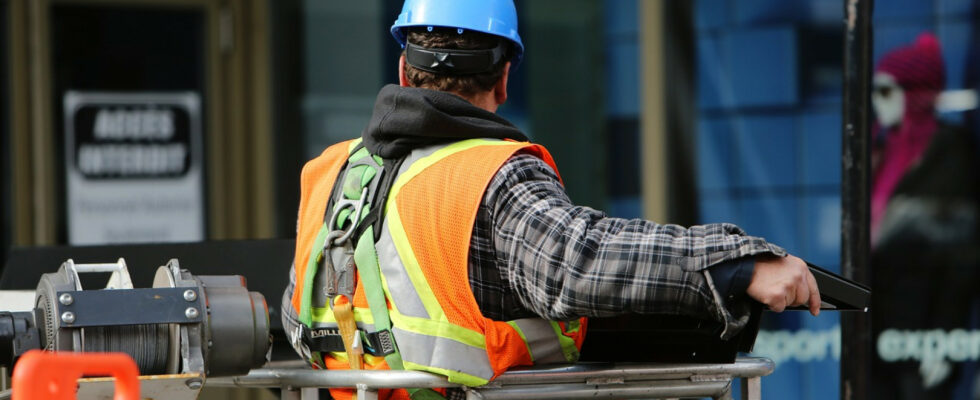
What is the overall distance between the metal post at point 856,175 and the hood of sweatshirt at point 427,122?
912 mm

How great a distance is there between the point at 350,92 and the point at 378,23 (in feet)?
1.38

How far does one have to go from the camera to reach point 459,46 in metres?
2.79

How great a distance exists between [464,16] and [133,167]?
436cm

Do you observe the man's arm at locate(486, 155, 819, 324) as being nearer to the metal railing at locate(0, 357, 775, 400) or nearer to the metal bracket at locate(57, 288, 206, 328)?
the metal railing at locate(0, 357, 775, 400)

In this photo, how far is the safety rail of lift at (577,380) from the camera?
2520 mm

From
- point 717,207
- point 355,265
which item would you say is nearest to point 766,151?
point 717,207

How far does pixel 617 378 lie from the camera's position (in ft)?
8.51

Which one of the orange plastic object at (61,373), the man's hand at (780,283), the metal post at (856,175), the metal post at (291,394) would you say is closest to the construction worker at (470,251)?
the man's hand at (780,283)

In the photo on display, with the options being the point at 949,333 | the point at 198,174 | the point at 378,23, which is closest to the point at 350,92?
the point at 378,23

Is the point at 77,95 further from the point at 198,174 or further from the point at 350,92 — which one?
the point at 350,92

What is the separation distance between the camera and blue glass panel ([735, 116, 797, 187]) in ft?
18.9

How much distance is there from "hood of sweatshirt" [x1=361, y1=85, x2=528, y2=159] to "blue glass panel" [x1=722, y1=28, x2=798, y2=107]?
10.8 ft

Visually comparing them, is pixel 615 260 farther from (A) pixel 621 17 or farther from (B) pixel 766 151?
(A) pixel 621 17

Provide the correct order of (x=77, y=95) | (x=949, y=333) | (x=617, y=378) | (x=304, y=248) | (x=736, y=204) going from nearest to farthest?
(x=617, y=378), (x=304, y=248), (x=949, y=333), (x=736, y=204), (x=77, y=95)
